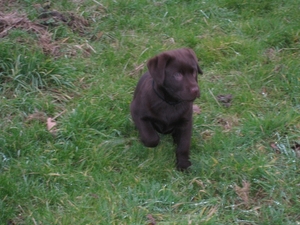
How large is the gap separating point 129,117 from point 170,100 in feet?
2.24

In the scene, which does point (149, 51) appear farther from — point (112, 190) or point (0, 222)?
point (0, 222)

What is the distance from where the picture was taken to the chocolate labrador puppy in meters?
4.75

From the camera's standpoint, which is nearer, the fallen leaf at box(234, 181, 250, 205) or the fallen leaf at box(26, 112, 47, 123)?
the fallen leaf at box(234, 181, 250, 205)

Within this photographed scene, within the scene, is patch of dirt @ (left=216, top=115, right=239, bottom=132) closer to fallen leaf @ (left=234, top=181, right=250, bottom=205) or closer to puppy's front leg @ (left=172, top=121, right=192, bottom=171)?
puppy's front leg @ (left=172, top=121, right=192, bottom=171)

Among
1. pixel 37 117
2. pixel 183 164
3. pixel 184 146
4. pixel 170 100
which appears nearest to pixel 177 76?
pixel 170 100

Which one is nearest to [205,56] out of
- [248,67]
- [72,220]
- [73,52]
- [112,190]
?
[248,67]

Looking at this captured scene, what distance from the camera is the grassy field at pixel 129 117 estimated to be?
4508mm

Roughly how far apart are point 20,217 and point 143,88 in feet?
4.75

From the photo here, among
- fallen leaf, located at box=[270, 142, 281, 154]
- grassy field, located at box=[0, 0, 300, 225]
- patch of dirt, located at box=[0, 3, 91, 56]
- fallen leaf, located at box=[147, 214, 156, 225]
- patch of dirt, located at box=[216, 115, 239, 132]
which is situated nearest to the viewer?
fallen leaf, located at box=[147, 214, 156, 225]

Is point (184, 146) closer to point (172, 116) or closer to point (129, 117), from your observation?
point (172, 116)

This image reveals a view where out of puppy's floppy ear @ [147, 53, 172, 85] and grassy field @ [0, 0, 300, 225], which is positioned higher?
puppy's floppy ear @ [147, 53, 172, 85]

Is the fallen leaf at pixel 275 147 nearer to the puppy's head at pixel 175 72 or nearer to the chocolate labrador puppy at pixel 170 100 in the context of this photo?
the chocolate labrador puppy at pixel 170 100

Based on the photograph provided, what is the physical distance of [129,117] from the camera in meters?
5.53

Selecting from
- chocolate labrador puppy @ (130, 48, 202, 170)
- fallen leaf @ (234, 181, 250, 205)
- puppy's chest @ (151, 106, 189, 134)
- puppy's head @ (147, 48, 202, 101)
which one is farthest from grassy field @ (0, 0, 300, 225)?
puppy's head @ (147, 48, 202, 101)
